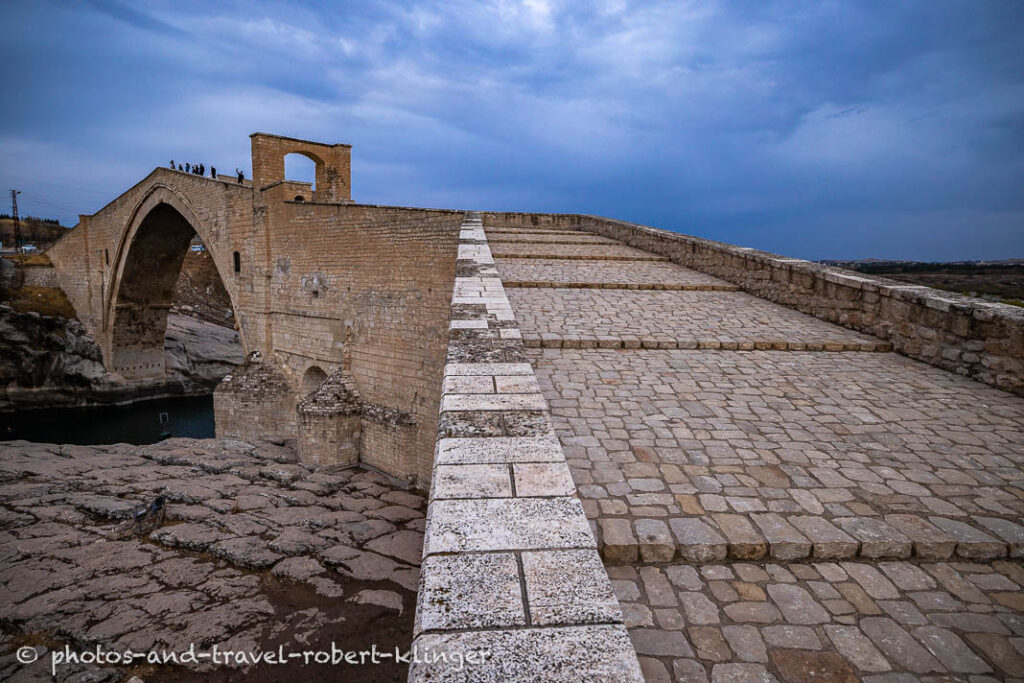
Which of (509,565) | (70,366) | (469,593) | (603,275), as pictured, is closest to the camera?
(469,593)

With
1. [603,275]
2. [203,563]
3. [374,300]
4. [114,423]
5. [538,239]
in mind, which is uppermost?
[538,239]

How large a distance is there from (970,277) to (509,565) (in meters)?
10.7

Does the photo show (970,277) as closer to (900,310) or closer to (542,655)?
(900,310)

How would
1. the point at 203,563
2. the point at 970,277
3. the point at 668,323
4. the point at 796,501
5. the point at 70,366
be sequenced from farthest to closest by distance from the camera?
the point at 70,366
the point at 970,277
the point at 203,563
the point at 668,323
the point at 796,501

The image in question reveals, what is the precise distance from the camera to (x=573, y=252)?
462 inches

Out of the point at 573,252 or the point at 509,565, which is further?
the point at 573,252

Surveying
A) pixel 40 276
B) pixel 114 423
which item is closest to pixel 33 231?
pixel 40 276

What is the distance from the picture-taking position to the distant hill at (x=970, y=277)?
575 centimetres

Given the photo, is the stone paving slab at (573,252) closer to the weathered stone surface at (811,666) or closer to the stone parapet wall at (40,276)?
the weathered stone surface at (811,666)

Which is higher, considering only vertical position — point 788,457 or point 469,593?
point 469,593

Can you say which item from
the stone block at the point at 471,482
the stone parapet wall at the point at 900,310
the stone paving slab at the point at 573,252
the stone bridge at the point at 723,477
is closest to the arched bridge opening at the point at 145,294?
the stone paving slab at the point at 573,252

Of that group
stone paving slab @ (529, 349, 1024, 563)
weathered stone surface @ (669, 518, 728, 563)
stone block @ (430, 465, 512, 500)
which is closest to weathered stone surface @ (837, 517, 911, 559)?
stone paving slab @ (529, 349, 1024, 563)

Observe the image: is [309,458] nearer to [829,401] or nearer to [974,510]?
[829,401]

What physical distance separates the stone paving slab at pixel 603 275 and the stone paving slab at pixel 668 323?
10.9 inches
